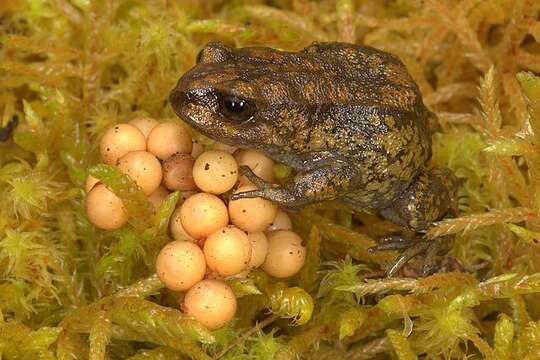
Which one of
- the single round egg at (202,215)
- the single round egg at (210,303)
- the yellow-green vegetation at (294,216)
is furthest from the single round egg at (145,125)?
the single round egg at (210,303)

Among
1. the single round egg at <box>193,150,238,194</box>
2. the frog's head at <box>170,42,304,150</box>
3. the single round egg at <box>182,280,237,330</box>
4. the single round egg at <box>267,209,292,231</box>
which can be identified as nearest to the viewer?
the single round egg at <box>182,280,237,330</box>

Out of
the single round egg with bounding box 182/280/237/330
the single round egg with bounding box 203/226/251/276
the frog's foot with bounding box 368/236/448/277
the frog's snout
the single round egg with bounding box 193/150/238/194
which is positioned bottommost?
the frog's foot with bounding box 368/236/448/277

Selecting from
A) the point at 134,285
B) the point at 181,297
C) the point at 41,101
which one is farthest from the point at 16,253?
the point at 41,101

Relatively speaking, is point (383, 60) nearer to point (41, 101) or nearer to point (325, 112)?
point (325, 112)

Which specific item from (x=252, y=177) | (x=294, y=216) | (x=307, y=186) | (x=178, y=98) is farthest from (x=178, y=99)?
(x=294, y=216)

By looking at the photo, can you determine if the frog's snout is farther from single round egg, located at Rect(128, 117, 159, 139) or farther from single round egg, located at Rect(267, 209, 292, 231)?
single round egg, located at Rect(267, 209, 292, 231)

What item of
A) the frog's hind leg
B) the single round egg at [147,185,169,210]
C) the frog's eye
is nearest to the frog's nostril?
the frog's eye

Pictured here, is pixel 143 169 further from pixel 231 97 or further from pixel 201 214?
pixel 231 97
